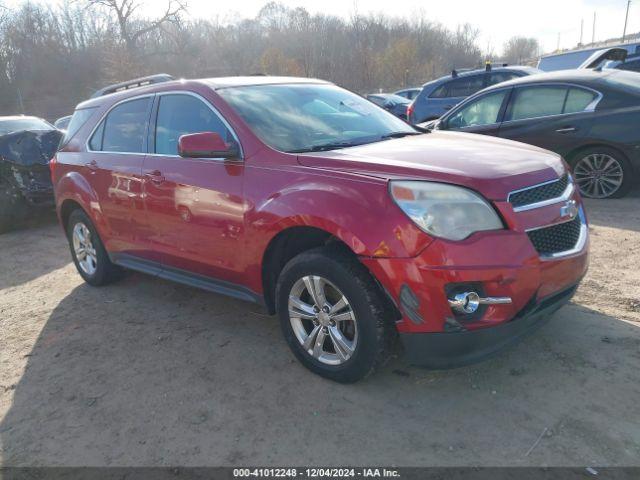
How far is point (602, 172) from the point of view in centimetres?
629

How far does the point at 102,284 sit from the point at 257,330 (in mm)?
2118

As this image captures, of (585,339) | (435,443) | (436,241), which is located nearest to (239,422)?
(435,443)

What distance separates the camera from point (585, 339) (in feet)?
10.6

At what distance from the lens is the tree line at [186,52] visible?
149ft

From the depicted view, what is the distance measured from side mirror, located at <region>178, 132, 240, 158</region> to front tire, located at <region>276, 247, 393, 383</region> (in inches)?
33.1

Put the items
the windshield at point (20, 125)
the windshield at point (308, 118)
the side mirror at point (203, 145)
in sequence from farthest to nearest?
the windshield at point (20, 125), the windshield at point (308, 118), the side mirror at point (203, 145)

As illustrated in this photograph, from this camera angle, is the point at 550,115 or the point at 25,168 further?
the point at 25,168

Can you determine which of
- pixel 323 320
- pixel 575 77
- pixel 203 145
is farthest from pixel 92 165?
pixel 575 77

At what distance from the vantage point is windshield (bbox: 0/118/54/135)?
895 centimetres

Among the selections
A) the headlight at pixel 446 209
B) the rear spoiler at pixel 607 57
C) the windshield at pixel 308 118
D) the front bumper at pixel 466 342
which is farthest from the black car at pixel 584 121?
the headlight at pixel 446 209

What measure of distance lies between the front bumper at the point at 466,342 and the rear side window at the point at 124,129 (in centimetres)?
274

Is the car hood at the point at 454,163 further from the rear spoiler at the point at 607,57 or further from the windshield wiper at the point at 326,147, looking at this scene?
the rear spoiler at the point at 607,57

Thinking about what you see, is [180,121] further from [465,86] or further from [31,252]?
[465,86]

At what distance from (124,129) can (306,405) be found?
289 cm
